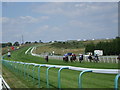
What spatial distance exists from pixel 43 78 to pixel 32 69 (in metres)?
1.75

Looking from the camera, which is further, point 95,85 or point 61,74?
point 61,74

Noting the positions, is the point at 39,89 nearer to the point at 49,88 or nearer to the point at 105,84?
the point at 49,88

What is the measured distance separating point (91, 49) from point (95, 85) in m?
47.8

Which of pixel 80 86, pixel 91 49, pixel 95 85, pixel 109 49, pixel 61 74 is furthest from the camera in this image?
pixel 91 49

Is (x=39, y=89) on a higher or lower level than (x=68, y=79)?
lower

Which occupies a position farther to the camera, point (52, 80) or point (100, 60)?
point (100, 60)

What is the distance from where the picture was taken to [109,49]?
4966 cm

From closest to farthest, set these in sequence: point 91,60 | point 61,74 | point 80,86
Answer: point 80,86 < point 61,74 < point 91,60

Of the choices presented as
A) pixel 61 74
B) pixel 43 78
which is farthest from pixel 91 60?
pixel 61 74

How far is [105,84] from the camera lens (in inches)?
291

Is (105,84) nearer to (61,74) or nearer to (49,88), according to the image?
(61,74)

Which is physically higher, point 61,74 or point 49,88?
point 61,74

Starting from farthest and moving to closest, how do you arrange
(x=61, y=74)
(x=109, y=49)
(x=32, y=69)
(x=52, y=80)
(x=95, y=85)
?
(x=109, y=49) < (x=32, y=69) < (x=52, y=80) < (x=61, y=74) < (x=95, y=85)

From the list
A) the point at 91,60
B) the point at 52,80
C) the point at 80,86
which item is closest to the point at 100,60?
the point at 91,60
